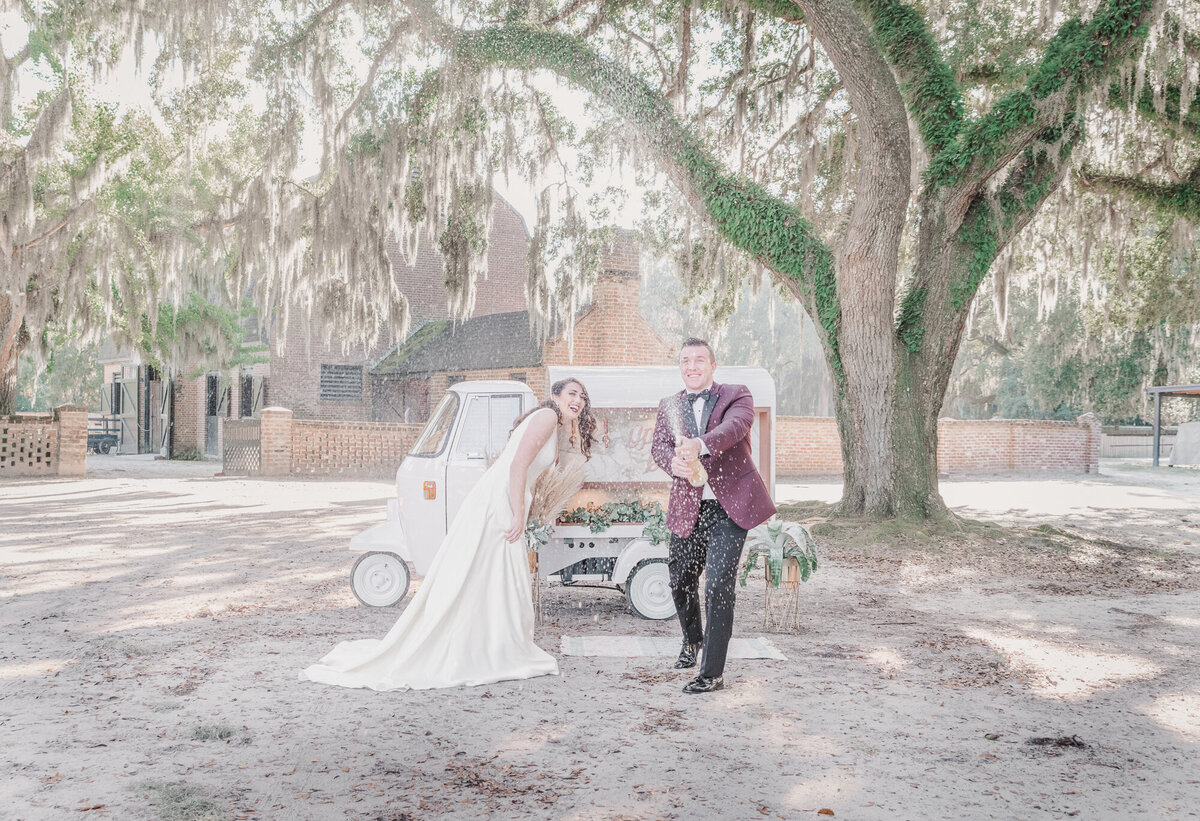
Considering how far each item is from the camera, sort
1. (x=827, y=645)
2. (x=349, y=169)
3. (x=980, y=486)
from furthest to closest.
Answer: (x=980, y=486), (x=349, y=169), (x=827, y=645)

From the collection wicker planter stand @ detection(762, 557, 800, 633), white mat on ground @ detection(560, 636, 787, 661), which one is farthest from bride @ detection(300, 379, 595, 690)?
wicker planter stand @ detection(762, 557, 800, 633)

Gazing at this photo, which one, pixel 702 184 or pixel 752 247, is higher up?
pixel 702 184

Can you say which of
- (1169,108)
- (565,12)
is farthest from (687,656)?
(1169,108)

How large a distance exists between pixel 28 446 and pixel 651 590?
18665 millimetres

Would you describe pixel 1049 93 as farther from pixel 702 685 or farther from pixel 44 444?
pixel 44 444

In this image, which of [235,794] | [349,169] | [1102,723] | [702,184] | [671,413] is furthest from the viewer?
[349,169]

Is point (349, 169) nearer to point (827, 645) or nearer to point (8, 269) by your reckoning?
point (8, 269)

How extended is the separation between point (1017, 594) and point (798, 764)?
5468mm

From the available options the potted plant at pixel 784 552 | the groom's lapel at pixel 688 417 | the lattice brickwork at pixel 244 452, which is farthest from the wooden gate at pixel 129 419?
the groom's lapel at pixel 688 417

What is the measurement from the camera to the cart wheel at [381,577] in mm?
7461

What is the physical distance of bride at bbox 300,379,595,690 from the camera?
520 centimetres

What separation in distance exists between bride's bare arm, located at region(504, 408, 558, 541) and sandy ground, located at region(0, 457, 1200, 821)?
2.95 feet

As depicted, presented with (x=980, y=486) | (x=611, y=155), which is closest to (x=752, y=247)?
(x=611, y=155)

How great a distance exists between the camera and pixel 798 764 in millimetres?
3873
